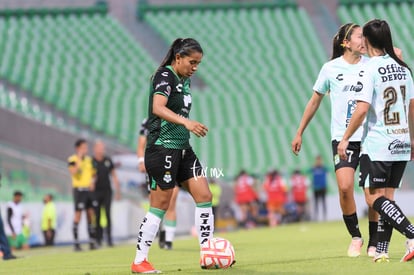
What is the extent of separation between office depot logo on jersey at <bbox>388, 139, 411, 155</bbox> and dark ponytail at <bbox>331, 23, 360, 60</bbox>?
2.00 meters

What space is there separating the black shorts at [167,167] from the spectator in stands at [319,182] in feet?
73.1

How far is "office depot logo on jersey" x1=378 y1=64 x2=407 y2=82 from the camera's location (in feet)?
33.4

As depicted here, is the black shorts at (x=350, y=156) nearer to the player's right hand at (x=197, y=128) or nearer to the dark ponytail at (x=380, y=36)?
the dark ponytail at (x=380, y=36)

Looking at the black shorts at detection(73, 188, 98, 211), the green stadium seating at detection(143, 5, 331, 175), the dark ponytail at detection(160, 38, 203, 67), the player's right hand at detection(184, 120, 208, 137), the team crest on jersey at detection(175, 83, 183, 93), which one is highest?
the green stadium seating at detection(143, 5, 331, 175)

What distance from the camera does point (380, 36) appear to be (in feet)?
33.5

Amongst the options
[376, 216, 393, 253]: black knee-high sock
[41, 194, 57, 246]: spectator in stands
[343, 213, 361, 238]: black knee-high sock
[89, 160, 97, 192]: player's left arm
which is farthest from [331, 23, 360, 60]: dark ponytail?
[41, 194, 57, 246]: spectator in stands

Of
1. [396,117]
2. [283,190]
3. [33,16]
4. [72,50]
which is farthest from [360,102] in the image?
[33,16]

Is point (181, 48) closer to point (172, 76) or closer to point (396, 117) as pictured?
point (172, 76)

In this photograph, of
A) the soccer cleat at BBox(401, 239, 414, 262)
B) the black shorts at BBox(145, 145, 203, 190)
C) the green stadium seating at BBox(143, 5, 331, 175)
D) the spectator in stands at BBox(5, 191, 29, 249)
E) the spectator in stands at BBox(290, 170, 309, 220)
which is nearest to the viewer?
the soccer cleat at BBox(401, 239, 414, 262)

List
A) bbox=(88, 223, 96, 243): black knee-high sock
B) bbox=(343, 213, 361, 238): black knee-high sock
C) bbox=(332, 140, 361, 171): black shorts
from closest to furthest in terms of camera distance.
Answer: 1. bbox=(332, 140, 361, 171): black shorts
2. bbox=(343, 213, 361, 238): black knee-high sock
3. bbox=(88, 223, 96, 243): black knee-high sock

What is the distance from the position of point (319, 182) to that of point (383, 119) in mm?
22783

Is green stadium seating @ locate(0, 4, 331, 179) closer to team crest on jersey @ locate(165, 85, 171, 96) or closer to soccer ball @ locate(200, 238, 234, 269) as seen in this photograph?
soccer ball @ locate(200, 238, 234, 269)

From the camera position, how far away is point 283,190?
32750mm

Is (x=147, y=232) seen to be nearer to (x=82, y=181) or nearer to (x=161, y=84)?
(x=161, y=84)
